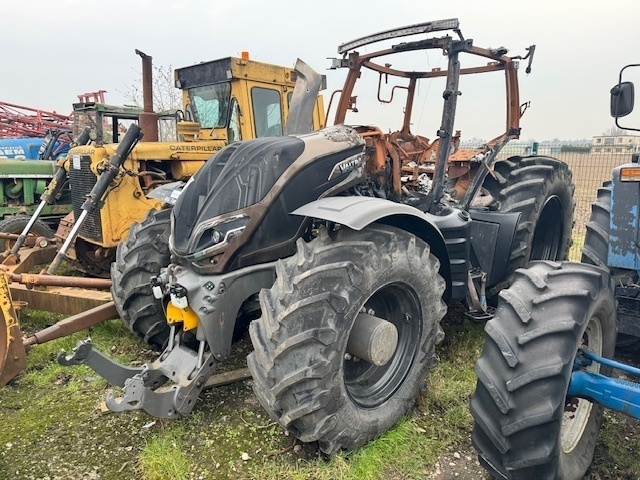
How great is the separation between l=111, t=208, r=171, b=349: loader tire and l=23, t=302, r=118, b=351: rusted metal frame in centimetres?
19

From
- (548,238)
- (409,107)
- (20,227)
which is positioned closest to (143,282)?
(409,107)

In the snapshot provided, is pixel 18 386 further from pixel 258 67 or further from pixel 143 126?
pixel 258 67

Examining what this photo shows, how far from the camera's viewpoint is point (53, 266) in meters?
4.78

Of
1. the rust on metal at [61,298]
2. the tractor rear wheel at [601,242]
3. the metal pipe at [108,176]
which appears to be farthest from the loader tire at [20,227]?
the tractor rear wheel at [601,242]

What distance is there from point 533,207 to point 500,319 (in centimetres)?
234

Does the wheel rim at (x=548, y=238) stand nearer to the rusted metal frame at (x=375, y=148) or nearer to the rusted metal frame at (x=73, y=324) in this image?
the rusted metal frame at (x=375, y=148)

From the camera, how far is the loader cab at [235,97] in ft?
21.0

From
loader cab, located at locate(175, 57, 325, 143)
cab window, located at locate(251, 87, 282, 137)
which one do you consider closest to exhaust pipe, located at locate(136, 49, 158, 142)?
loader cab, located at locate(175, 57, 325, 143)

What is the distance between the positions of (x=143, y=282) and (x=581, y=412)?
9.44ft

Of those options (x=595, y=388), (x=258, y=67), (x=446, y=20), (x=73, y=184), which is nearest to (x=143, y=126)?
(x=73, y=184)

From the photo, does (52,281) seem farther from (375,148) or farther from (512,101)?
(512,101)

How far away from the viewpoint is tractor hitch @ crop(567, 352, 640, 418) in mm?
2162

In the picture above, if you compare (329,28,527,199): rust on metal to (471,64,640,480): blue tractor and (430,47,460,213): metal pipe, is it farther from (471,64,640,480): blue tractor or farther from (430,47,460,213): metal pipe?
(471,64,640,480): blue tractor

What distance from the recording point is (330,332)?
8.07 feet
